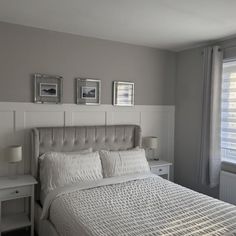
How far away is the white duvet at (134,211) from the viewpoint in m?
1.93

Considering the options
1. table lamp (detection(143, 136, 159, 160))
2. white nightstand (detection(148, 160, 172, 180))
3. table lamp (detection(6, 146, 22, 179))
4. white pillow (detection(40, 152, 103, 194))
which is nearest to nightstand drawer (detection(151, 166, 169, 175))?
white nightstand (detection(148, 160, 172, 180))

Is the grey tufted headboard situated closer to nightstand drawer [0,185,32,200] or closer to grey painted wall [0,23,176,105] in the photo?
nightstand drawer [0,185,32,200]

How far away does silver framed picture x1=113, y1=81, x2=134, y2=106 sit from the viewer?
3771 mm

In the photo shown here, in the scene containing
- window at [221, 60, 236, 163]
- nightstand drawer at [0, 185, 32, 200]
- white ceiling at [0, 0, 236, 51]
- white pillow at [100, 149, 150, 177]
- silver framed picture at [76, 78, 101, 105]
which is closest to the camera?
white ceiling at [0, 0, 236, 51]

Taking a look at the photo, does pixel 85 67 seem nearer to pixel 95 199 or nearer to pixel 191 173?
pixel 95 199

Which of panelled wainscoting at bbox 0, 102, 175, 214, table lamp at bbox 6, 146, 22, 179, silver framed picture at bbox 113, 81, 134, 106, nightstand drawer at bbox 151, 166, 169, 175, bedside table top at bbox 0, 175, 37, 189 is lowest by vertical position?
nightstand drawer at bbox 151, 166, 169, 175

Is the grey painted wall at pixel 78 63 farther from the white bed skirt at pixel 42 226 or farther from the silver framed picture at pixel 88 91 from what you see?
the white bed skirt at pixel 42 226

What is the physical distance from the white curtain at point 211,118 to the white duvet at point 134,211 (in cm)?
101

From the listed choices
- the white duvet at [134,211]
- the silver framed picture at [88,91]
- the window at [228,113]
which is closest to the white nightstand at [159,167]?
the white duvet at [134,211]

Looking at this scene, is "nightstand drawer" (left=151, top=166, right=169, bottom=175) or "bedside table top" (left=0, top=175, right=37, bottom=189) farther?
"nightstand drawer" (left=151, top=166, right=169, bottom=175)

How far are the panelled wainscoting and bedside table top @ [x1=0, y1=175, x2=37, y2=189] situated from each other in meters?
0.15

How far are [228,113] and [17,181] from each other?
9.81ft

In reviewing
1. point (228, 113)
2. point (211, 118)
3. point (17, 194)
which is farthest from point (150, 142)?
point (17, 194)

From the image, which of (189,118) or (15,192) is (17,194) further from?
(189,118)
